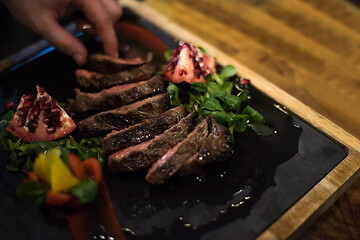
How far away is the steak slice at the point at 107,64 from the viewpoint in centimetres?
366

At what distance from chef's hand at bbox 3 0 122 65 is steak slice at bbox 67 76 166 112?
2.26ft

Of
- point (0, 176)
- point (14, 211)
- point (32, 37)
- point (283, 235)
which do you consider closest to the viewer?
point (283, 235)

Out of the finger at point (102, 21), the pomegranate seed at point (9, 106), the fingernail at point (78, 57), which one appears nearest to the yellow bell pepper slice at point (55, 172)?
the pomegranate seed at point (9, 106)

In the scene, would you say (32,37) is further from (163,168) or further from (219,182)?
(219,182)

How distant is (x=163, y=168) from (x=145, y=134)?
0.38 metres

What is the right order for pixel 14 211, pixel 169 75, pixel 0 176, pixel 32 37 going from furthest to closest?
pixel 32 37 → pixel 169 75 → pixel 0 176 → pixel 14 211

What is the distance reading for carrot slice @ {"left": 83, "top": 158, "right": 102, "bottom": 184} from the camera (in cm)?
270

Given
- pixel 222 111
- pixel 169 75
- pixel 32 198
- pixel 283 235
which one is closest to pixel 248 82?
pixel 222 111

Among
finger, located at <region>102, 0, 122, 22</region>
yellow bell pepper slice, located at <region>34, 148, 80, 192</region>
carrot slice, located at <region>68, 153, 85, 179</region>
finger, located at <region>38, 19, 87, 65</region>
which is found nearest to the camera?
yellow bell pepper slice, located at <region>34, 148, 80, 192</region>

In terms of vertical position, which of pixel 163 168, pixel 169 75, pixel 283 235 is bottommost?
pixel 283 235

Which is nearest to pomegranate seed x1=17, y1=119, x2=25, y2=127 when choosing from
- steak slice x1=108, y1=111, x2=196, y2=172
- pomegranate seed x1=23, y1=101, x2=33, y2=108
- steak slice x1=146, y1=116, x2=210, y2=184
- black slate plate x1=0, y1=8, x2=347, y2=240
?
pomegranate seed x1=23, y1=101, x2=33, y2=108

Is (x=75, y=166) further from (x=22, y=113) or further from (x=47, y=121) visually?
(x=22, y=113)

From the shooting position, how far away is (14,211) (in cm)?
270

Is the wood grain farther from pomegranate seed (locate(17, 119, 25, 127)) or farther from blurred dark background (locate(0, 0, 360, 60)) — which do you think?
pomegranate seed (locate(17, 119, 25, 127))
